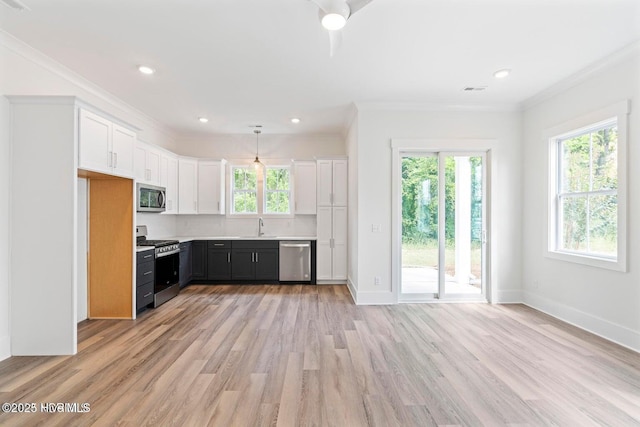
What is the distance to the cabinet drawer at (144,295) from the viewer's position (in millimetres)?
3965

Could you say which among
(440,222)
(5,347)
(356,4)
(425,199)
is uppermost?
(356,4)

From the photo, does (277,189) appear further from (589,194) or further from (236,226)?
(589,194)

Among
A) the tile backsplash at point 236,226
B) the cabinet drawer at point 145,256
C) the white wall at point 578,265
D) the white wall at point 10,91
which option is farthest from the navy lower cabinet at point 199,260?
the white wall at point 578,265

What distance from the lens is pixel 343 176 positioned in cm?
580

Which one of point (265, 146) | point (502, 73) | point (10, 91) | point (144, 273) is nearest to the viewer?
point (10, 91)

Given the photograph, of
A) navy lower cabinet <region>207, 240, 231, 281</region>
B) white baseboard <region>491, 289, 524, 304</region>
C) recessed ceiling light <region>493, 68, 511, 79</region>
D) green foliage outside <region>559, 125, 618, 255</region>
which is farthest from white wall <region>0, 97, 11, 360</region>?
green foliage outside <region>559, 125, 618, 255</region>

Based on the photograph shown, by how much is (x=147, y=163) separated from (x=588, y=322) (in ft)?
20.3

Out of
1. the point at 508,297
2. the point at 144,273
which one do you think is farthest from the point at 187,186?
the point at 508,297

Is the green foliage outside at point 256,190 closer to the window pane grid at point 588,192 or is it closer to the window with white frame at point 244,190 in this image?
the window with white frame at point 244,190

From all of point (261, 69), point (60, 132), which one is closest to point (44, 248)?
point (60, 132)

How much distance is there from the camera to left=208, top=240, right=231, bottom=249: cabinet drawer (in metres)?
5.78

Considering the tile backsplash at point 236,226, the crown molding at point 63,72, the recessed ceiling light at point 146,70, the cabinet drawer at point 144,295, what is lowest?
the cabinet drawer at point 144,295

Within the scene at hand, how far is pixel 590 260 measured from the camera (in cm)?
345

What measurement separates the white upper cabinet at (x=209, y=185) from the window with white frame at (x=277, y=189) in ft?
3.13
